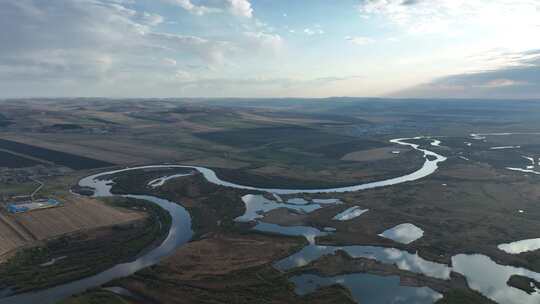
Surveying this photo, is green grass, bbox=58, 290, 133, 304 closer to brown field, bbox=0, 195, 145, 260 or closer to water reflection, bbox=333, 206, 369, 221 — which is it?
brown field, bbox=0, 195, 145, 260

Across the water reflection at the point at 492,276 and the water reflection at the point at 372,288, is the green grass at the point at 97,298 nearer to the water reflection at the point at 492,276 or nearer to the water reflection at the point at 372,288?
the water reflection at the point at 372,288

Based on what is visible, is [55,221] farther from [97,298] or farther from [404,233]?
[404,233]

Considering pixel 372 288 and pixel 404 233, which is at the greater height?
pixel 404 233

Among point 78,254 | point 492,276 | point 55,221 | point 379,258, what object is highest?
point 55,221

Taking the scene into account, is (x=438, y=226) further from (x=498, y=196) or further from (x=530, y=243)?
(x=498, y=196)

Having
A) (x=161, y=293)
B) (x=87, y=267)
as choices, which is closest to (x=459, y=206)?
(x=161, y=293)

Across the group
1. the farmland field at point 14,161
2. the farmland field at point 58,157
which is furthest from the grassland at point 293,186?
the farmland field at point 14,161

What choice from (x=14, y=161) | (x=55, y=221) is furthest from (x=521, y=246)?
(x=14, y=161)

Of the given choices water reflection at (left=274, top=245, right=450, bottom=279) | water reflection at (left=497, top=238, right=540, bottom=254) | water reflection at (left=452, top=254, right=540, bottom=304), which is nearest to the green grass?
water reflection at (left=274, top=245, right=450, bottom=279)

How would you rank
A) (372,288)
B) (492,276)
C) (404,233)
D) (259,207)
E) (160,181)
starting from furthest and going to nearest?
(160,181) → (259,207) → (404,233) → (492,276) → (372,288)
